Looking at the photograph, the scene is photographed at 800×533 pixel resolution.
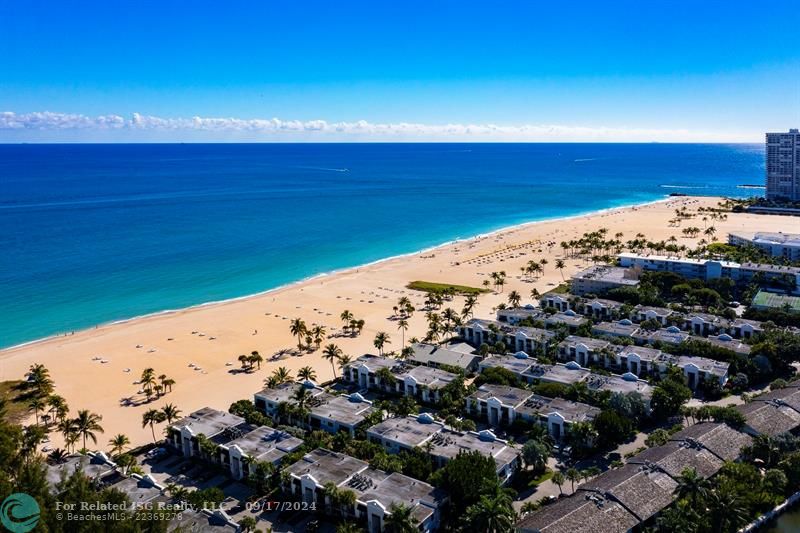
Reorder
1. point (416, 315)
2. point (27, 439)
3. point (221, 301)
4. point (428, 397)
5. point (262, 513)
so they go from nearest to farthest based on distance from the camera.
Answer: point (262, 513), point (27, 439), point (428, 397), point (416, 315), point (221, 301)

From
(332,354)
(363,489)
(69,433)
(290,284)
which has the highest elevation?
(290,284)

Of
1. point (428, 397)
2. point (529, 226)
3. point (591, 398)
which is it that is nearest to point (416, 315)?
point (428, 397)

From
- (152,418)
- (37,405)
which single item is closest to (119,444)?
(152,418)

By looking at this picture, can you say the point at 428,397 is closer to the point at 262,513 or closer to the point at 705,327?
the point at 262,513

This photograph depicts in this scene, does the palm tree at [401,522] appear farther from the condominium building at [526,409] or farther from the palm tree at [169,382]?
the palm tree at [169,382]

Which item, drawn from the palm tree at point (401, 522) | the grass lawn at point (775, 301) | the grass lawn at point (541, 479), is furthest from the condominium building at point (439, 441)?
the grass lawn at point (775, 301)

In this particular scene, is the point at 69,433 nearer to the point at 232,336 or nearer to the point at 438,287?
the point at 232,336
